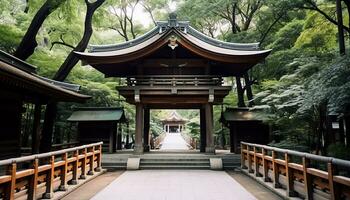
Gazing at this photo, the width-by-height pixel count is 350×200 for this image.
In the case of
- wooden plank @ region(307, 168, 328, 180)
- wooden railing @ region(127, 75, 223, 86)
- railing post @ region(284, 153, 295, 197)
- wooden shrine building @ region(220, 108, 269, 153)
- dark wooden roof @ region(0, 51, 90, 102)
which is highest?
wooden railing @ region(127, 75, 223, 86)

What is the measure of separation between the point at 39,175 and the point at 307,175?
591cm

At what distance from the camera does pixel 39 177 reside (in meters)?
6.40

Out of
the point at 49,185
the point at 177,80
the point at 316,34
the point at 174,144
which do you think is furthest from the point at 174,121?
the point at 49,185

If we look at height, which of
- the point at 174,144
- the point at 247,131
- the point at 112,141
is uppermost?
the point at 247,131

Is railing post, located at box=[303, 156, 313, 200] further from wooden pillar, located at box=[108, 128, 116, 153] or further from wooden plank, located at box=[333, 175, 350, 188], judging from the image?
wooden pillar, located at box=[108, 128, 116, 153]

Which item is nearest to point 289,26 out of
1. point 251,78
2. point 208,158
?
Result: point 251,78

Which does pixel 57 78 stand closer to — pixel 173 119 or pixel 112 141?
pixel 112 141

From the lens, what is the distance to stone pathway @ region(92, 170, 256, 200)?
23.7ft

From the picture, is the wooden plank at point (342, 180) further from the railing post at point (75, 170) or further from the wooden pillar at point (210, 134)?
the wooden pillar at point (210, 134)

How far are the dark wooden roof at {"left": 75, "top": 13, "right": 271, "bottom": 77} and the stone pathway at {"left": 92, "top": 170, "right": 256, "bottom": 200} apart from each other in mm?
5945

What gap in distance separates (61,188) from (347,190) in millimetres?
6625

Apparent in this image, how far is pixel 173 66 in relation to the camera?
15.0 metres

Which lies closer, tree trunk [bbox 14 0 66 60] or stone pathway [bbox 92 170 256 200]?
stone pathway [bbox 92 170 256 200]

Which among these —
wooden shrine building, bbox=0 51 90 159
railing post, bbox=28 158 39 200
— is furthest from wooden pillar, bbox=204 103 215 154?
→ railing post, bbox=28 158 39 200
